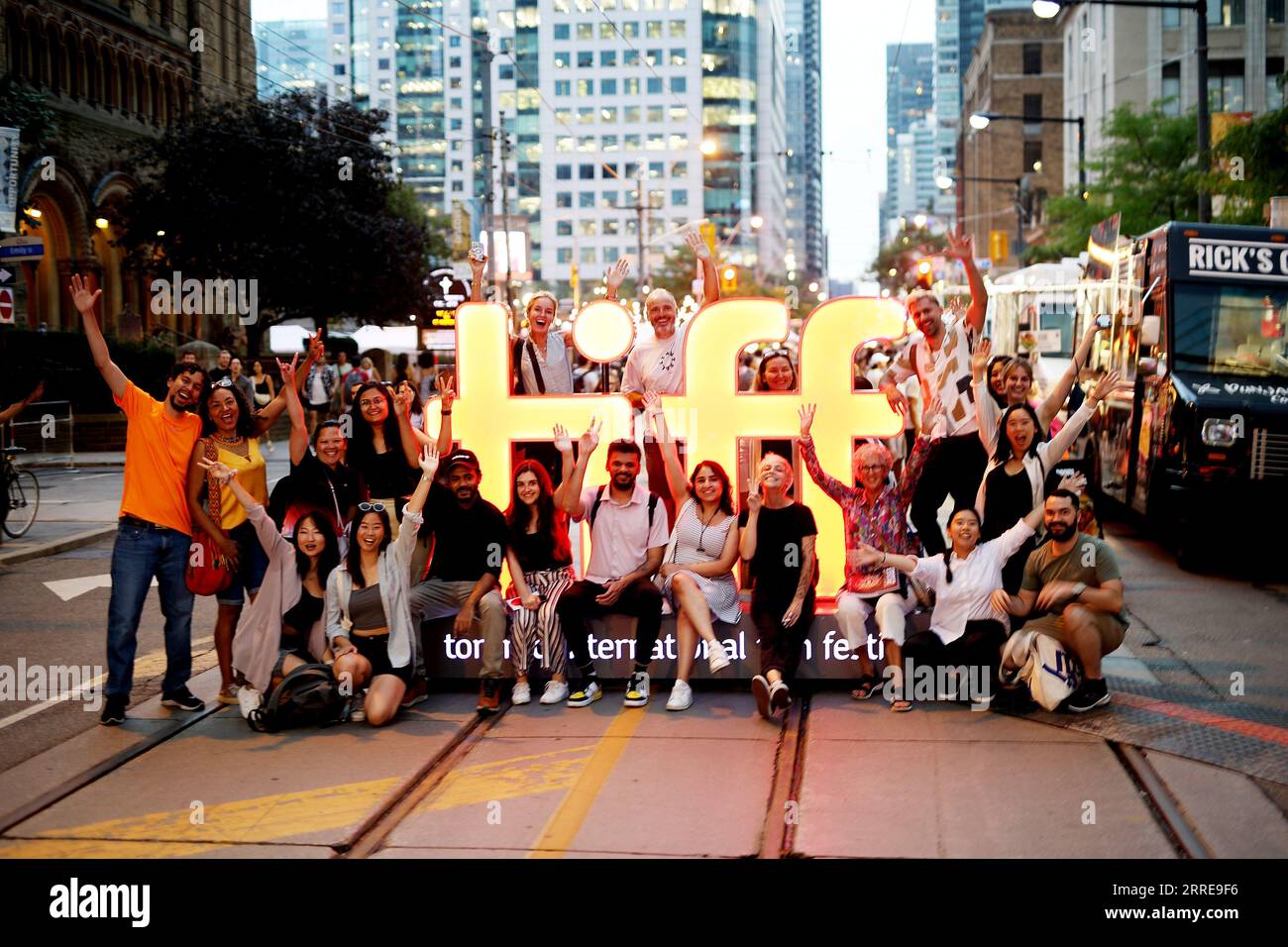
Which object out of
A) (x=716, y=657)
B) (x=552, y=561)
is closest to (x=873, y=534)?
(x=716, y=657)

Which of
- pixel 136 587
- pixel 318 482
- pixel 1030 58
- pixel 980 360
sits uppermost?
pixel 1030 58

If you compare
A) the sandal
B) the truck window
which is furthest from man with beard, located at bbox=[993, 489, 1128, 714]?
the truck window

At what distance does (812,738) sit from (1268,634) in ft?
14.4

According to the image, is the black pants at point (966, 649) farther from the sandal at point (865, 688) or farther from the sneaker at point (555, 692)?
the sneaker at point (555, 692)

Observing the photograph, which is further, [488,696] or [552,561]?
[552,561]

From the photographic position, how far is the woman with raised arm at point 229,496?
26.0ft

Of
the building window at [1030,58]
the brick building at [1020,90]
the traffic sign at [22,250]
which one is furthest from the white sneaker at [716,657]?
the building window at [1030,58]

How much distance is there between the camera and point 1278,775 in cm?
651

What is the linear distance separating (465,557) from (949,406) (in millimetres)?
3307

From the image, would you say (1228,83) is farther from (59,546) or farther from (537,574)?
(537,574)

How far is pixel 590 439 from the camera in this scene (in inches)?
338

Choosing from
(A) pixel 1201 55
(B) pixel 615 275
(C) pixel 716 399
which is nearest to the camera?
(C) pixel 716 399

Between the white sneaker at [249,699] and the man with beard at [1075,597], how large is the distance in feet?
13.4
